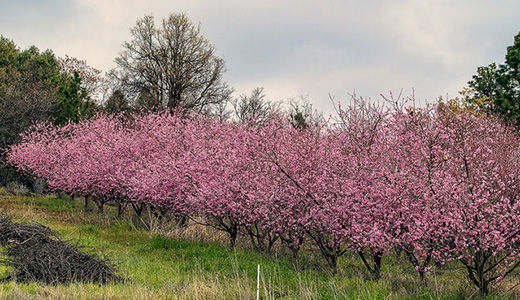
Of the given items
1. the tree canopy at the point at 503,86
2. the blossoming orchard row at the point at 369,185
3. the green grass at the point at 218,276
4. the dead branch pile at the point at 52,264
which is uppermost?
the tree canopy at the point at 503,86

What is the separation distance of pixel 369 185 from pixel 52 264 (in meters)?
5.79

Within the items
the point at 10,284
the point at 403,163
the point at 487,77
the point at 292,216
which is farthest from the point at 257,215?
the point at 487,77

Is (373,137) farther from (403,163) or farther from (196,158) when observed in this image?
(196,158)

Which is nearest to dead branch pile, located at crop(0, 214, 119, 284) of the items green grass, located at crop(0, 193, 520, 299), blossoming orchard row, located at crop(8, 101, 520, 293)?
green grass, located at crop(0, 193, 520, 299)

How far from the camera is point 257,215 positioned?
32.3ft

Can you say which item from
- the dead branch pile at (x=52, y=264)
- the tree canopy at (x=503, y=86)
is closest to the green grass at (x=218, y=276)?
the dead branch pile at (x=52, y=264)

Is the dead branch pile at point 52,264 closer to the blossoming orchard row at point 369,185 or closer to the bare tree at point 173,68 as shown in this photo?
the blossoming orchard row at point 369,185

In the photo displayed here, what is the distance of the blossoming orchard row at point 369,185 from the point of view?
6.48 metres

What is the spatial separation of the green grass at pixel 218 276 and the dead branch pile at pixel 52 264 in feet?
1.17

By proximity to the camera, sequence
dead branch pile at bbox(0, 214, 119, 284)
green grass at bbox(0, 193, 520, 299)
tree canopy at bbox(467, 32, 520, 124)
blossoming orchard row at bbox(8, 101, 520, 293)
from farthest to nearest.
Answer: tree canopy at bbox(467, 32, 520, 124) → dead branch pile at bbox(0, 214, 119, 284) → green grass at bbox(0, 193, 520, 299) → blossoming orchard row at bbox(8, 101, 520, 293)

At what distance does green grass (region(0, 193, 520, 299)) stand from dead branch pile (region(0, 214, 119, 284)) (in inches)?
14.1

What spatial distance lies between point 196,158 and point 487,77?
74.4 feet

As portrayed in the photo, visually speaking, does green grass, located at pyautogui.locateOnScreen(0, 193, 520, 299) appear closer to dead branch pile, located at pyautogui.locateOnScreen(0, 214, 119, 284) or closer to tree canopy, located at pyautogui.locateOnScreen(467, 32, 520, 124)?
dead branch pile, located at pyautogui.locateOnScreen(0, 214, 119, 284)

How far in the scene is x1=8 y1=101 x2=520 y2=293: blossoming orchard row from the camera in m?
6.48
